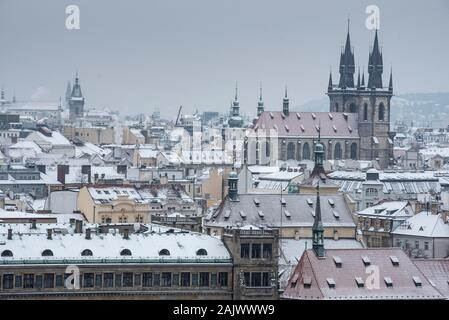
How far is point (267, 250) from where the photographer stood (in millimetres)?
A: 44906

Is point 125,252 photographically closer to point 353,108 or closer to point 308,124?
point 308,124

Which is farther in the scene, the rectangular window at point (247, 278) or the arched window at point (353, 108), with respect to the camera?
the arched window at point (353, 108)

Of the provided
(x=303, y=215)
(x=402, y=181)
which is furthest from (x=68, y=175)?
(x=303, y=215)

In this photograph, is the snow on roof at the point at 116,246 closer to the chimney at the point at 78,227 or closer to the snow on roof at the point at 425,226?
the chimney at the point at 78,227

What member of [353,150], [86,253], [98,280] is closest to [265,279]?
[98,280]

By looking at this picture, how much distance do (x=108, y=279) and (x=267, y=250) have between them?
13.8 feet

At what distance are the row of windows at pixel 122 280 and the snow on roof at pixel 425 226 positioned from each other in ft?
49.9

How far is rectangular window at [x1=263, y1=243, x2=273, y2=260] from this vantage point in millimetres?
44812

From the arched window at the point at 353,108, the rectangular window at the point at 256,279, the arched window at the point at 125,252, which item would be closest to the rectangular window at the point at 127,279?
the arched window at the point at 125,252

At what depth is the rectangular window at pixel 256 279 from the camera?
4434 cm

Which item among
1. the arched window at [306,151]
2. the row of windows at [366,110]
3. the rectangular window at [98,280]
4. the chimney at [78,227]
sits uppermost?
the row of windows at [366,110]

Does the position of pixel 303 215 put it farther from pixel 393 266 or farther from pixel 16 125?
pixel 16 125

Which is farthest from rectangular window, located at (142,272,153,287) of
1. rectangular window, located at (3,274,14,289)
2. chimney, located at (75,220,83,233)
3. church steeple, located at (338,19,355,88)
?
church steeple, located at (338,19,355,88)
